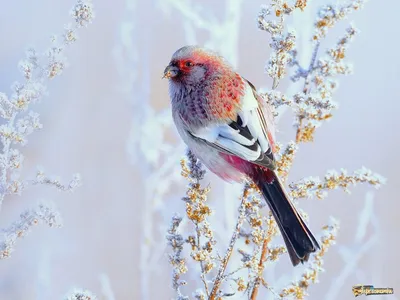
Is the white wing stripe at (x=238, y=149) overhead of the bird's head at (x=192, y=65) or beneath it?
beneath

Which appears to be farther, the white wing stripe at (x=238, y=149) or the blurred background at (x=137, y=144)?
the blurred background at (x=137, y=144)

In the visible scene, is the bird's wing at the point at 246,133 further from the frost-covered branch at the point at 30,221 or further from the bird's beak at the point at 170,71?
the frost-covered branch at the point at 30,221

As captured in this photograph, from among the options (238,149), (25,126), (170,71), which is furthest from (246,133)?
(25,126)

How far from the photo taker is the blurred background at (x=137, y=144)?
34.9 inches

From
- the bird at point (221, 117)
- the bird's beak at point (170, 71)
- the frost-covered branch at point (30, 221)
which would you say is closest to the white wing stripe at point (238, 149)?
the bird at point (221, 117)

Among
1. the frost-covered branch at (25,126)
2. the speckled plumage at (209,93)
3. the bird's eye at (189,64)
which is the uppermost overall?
the bird's eye at (189,64)

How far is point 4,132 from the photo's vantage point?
2.17 ft

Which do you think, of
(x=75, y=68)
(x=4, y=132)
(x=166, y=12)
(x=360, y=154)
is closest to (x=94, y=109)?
(x=75, y=68)

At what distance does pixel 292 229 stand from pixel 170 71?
26 centimetres

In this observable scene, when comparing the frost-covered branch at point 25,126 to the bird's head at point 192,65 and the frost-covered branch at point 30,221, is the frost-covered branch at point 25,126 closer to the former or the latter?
the frost-covered branch at point 30,221

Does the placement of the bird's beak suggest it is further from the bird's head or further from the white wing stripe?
the white wing stripe

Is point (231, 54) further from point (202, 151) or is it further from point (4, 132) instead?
point (4, 132)

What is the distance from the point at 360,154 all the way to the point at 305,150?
123mm

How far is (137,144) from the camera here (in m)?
0.98
